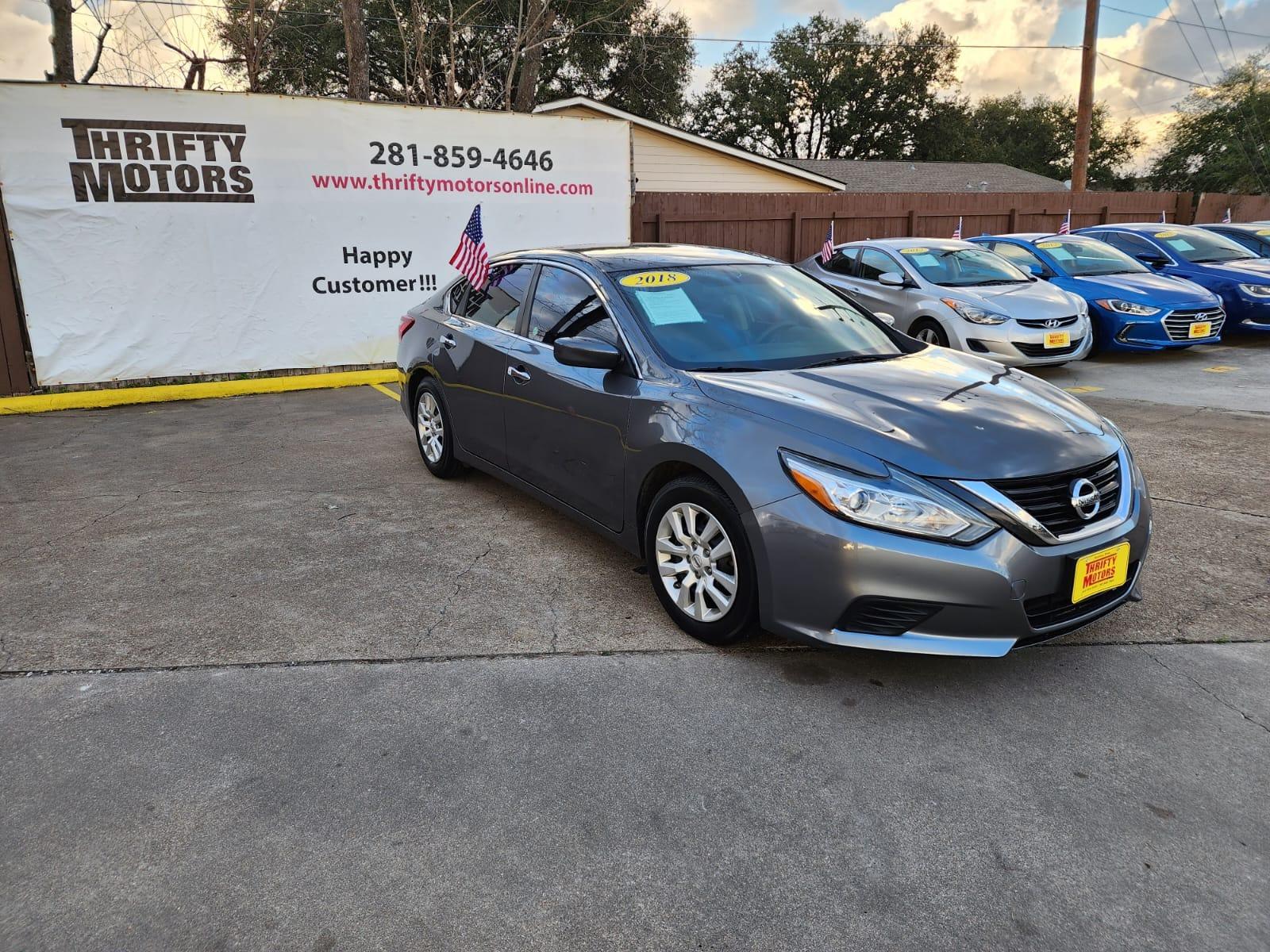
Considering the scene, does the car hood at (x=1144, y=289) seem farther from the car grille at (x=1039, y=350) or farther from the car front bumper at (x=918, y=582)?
the car front bumper at (x=918, y=582)

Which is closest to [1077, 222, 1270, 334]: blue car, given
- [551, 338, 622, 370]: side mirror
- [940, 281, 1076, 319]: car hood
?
[940, 281, 1076, 319]: car hood

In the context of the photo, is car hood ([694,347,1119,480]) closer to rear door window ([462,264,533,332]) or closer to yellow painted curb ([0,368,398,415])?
rear door window ([462,264,533,332])

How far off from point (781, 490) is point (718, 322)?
50.8 inches

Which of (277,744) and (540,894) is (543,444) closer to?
(277,744)

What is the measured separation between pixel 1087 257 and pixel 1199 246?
103 inches

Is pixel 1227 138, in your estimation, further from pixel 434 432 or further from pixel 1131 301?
pixel 434 432

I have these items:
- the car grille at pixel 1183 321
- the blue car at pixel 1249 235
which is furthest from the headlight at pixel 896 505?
the blue car at pixel 1249 235

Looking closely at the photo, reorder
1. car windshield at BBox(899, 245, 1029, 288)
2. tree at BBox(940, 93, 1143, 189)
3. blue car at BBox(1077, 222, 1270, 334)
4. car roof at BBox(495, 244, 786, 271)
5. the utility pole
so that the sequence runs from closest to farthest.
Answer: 1. car roof at BBox(495, 244, 786, 271)
2. car windshield at BBox(899, 245, 1029, 288)
3. blue car at BBox(1077, 222, 1270, 334)
4. the utility pole
5. tree at BBox(940, 93, 1143, 189)

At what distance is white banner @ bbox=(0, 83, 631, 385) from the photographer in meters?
8.87

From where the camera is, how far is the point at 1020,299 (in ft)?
30.5

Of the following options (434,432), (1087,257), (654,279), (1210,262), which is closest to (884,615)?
(654,279)

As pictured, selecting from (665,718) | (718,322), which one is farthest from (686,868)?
(718,322)

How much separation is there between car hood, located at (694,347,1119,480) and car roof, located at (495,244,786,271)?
1.06 metres

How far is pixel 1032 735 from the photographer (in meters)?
2.93
